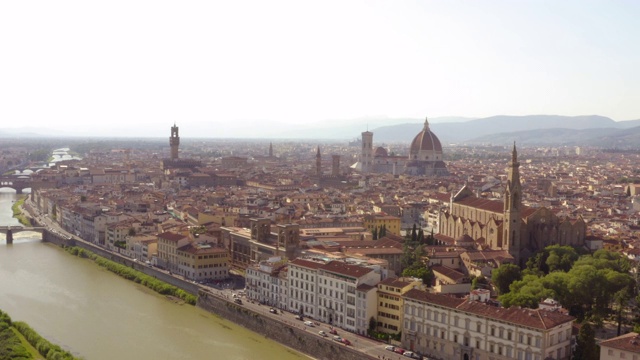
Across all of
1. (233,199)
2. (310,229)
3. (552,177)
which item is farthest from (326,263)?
(552,177)

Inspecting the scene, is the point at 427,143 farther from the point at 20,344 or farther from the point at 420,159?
the point at 20,344

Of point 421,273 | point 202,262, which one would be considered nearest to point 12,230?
point 202,262

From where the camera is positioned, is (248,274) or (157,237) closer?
(248,274)

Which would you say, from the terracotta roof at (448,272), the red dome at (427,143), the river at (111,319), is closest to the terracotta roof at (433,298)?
the river at (111,319)

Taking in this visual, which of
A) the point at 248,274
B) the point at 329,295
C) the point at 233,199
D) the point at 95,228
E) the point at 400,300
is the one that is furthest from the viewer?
the point at 233,199

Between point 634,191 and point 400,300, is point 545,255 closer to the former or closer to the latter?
point 400,300

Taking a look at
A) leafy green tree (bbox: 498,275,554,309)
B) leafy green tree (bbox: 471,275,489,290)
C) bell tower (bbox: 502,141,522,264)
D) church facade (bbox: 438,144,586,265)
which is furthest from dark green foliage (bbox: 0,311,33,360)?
bell tower (bbox: 502,141,522,264)

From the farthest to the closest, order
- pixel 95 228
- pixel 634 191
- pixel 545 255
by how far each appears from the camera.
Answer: pixel 634 191 < pixel 95 228 < pixel 545 255
